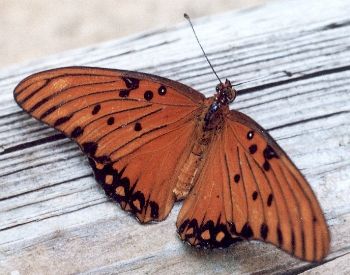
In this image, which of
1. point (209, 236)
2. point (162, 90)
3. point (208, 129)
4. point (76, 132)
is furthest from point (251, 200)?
point (76, 132)

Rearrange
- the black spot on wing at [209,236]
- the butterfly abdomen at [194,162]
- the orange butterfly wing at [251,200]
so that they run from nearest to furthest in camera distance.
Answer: the orange butterfly wing at [251,200] → the black spot on wing at [209,236] → the butterfly abdomen at [194,162]

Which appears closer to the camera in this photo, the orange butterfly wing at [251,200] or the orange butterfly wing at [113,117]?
the orange butterfly wing at [251,200]

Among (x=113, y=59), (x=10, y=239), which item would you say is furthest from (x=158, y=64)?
(x=10, y=239)

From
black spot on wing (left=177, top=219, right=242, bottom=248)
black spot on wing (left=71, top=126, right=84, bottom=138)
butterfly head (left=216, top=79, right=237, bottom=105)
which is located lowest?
black spot on wing (left=177, top=219, right=242, bottom=248)

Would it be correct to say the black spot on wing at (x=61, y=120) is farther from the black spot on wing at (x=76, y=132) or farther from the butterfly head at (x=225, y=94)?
the butterfly head at (x=225, y=94)

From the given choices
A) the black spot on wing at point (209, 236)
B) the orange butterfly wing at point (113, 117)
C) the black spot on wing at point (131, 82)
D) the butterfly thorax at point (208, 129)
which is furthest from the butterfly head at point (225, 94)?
the black spot on wing at point (209, 236)

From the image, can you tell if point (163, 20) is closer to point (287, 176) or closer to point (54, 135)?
point (54, 135)

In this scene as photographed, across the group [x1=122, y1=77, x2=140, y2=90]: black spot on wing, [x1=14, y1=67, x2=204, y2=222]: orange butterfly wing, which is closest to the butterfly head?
[x1=14, y1=67, x2=204, y2=222]: orange butterfly wing

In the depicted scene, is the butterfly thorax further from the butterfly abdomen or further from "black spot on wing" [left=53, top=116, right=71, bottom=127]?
"black spot on wing" [left=53, top=116, right=71, bottom=127]
